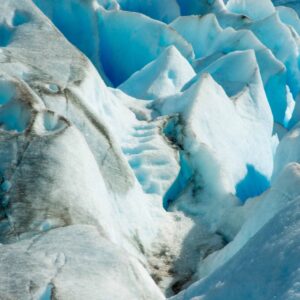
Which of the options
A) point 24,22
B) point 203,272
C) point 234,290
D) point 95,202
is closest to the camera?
point 234,290

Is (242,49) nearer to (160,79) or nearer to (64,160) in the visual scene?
(160,79)

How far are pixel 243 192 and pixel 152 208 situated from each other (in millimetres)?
1123

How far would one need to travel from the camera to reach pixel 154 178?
515 centimetres

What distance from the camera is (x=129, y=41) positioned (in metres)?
8.26

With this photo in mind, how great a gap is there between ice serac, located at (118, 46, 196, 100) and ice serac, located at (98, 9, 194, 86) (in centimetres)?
107

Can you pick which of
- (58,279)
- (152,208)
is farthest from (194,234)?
(58,279)

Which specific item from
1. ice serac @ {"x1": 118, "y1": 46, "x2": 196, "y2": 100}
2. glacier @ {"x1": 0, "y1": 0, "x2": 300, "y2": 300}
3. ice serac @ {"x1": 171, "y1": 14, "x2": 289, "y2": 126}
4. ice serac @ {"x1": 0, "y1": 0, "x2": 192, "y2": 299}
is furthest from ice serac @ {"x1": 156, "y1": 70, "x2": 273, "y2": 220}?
ice serac @ {"x1": 171, "y1": 14, "x2": 289, "y2": 126}

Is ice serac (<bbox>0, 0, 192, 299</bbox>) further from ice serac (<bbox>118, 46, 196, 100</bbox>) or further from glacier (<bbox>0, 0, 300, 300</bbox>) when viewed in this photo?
ice serac (<bbox>118, 46, 196, 100</bbox>)

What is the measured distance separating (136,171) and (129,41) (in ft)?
11.4

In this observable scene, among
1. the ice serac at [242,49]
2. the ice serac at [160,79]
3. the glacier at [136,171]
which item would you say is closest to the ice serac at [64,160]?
the glacier at [136,171]

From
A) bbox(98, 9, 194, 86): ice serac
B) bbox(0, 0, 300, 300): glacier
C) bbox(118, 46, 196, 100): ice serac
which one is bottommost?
bbox(98, 9, 194, 86): ice serac

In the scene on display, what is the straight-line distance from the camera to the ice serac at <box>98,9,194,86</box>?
8180 mm

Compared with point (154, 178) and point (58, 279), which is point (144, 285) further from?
point (154, 178)

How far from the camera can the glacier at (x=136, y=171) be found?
283cm
